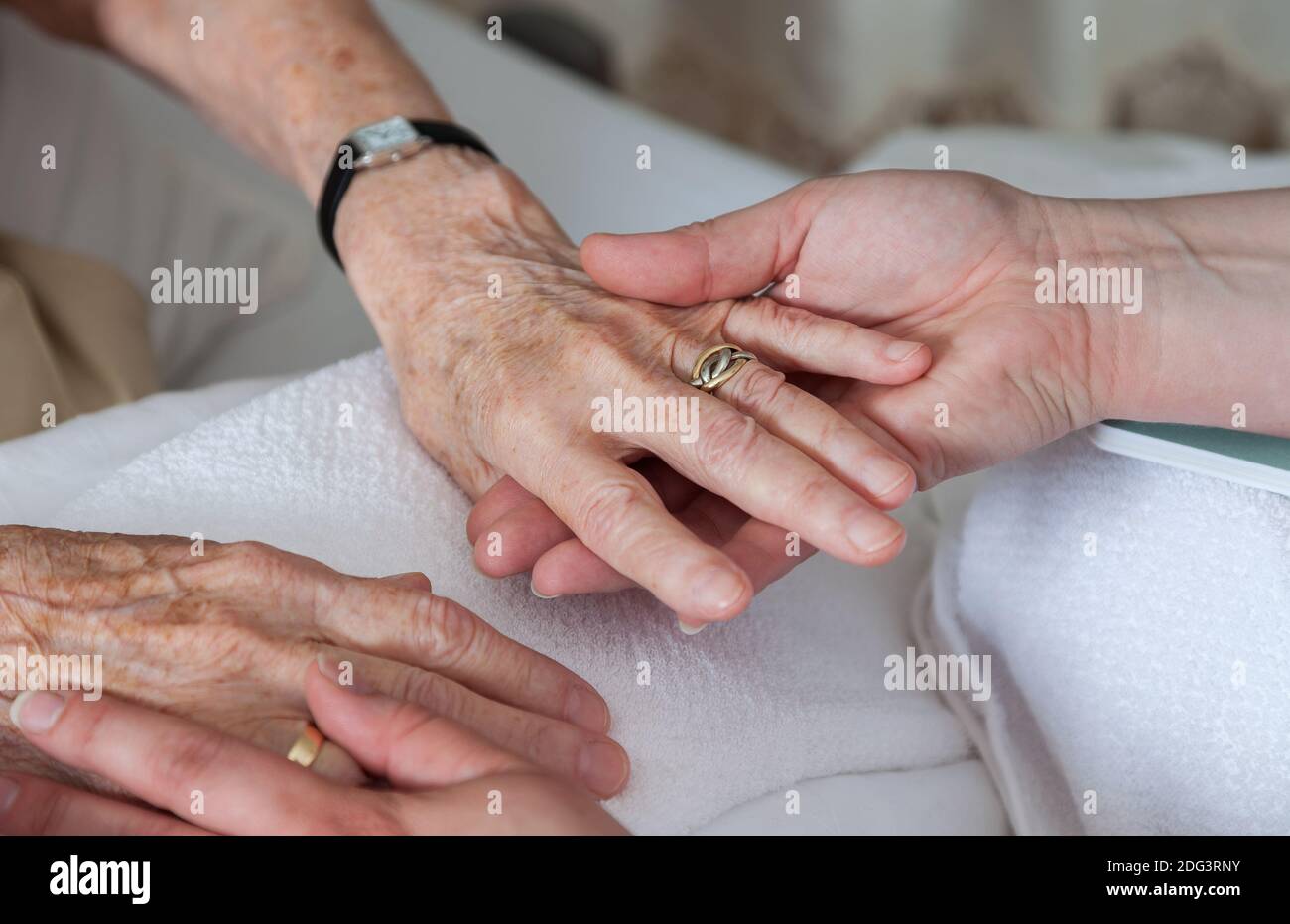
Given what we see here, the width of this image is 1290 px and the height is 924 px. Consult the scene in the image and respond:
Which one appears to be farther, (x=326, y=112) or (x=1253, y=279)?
(x=326, y=112)

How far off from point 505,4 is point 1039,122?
1.30 meters

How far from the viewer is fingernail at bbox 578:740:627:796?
0.69m

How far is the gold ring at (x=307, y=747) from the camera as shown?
625 mm

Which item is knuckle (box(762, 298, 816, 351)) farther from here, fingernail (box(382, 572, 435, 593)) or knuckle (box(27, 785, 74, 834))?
knuckle (box(27, 785, 74, 834))

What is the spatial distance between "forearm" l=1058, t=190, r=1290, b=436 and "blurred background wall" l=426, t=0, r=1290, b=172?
141cm

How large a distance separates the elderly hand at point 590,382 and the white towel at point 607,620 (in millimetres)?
47

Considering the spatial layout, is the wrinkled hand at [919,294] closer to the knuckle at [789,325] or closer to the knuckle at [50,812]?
the knuckle at [789,325]

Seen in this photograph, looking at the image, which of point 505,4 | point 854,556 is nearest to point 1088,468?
point 854,556

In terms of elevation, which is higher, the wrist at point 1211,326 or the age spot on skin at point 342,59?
the age spot on skin at point 342,59

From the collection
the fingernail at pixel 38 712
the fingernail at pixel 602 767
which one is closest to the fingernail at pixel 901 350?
the fingernail at pixel 602 767

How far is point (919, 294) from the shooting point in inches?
35.2

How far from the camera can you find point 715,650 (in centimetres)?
82

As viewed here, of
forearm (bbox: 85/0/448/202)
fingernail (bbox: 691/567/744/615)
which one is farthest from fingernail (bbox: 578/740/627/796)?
forearm (bbox: 85/0/448/202)
